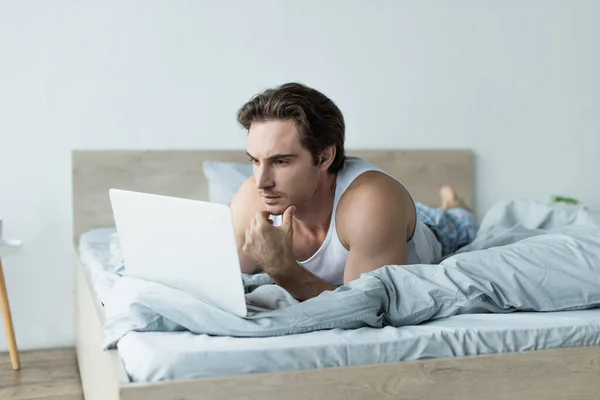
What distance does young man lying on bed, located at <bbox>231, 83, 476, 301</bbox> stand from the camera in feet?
5.54

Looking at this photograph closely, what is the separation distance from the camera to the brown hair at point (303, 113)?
1793 mm

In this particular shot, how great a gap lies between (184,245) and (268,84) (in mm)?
1858

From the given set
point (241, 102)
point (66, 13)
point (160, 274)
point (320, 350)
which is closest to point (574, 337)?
point (320, 350)

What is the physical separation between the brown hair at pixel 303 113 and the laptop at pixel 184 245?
424 mm

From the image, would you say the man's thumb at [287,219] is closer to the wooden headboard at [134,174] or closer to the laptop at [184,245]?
the laptop at [184,245]

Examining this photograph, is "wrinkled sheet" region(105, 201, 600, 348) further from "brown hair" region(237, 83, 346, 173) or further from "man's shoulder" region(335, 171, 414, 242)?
"brown hair" region(237, 83, 346, 173)

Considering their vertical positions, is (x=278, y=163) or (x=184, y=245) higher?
(x=278, y=163)

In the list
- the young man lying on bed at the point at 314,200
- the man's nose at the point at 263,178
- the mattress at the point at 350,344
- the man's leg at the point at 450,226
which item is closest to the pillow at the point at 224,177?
the man's leg at the point at 450,226

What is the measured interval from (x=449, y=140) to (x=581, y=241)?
1.75 m

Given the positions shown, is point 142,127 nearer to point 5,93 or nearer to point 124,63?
point 124,63

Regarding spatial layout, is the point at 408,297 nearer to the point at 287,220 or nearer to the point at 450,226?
the point at 287,220

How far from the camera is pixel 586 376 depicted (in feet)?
4.77

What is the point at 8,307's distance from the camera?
266cm

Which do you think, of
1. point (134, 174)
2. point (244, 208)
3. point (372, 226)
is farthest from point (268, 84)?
point (372, 226)
